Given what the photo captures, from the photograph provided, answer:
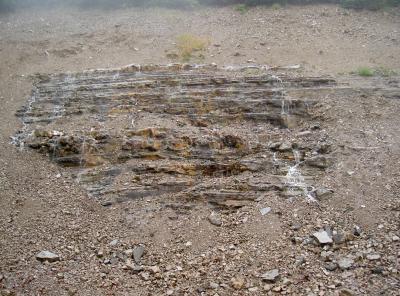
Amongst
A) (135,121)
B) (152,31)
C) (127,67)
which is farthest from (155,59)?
(135,121)

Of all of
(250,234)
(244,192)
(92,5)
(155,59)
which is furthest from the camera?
(92,5)

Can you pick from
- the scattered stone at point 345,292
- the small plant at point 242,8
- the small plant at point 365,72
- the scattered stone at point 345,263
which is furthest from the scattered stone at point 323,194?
the small plant at point 242,8

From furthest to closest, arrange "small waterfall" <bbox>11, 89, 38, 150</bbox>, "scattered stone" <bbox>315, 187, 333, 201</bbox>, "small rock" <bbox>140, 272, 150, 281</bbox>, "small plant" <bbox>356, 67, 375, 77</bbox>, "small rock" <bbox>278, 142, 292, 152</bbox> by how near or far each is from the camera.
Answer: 1. "small plant" <bbox>356, 67, 375, 77</bbox>
2. "small waterfall" <bbox>11, 89, 38, 150</bbox>
3. "small rock" <bbox>278, 142, 292, 152</bbox>
4. "scattered stone" <bbox>315, 187, 333, 201</bbox>
5. "small rock" <bbox>140, 272, 150, 281</bbox>

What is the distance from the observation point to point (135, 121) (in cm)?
948

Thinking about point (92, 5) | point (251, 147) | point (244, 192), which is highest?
point (92, 5)

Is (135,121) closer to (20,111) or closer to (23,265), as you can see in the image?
(20,111)

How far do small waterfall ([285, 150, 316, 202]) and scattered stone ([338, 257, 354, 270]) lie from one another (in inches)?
56.3

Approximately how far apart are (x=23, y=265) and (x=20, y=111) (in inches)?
191

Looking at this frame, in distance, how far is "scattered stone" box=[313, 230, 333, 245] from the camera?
6.74 meters

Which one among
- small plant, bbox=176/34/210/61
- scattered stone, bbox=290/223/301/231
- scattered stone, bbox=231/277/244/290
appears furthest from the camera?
small plant, bbox=176/34/210/61

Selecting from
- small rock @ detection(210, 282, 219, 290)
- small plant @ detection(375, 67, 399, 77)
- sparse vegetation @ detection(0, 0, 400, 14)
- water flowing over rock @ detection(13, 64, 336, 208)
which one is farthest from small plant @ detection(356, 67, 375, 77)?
small rock @ detection(210, 282, 219, 290)

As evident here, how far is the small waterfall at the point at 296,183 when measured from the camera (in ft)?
25.6

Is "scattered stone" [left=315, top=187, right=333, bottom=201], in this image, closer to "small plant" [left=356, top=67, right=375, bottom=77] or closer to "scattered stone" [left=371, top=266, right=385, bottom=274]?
"scattered stone" [left=371, top=266, right=385, bottom=274]

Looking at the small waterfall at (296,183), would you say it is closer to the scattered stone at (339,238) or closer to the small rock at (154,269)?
the scattered stone at (339,238)
